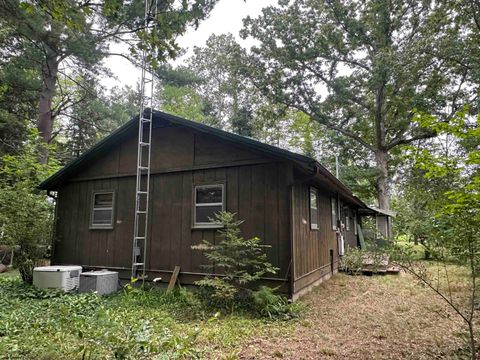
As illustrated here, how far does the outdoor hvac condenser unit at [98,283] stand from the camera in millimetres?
7258

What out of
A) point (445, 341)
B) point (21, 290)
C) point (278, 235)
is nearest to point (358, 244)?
point (278, 235)

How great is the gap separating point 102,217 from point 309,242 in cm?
573

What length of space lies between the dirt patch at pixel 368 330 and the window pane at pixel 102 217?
560 cm

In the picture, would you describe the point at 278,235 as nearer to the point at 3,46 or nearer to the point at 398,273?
the point at 398,273

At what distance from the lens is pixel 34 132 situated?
12.4 metres

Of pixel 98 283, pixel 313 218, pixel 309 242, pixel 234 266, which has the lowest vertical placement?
pixel 98 283

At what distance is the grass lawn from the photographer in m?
3.51

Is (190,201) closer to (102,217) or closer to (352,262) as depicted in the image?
(102,217)

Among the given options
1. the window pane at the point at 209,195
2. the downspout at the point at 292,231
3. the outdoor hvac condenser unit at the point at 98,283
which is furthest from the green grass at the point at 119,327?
the window pane at the point at 209,195

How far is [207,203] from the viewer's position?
7.39 m

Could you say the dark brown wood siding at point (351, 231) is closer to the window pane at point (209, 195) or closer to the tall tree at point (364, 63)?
the tall tree at point (364, 63)

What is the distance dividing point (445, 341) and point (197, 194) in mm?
5367

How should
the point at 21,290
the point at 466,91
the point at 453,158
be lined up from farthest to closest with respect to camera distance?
the point at 466,91, the point at 21,290, the point at 453,158

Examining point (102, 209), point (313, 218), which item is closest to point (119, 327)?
point (313, 218)
